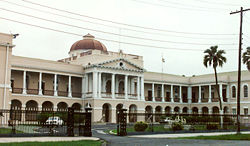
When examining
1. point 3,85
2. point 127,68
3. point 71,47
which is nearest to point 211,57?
point 127,68

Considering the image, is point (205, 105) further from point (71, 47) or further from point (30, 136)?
point (30, 136)

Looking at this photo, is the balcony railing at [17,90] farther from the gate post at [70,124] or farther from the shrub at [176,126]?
the gate post at [70,124]

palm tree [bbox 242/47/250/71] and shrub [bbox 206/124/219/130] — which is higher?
palm tree [bbox 242/47/250/71]

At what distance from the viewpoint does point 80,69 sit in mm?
53750

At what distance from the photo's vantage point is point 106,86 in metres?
57.2

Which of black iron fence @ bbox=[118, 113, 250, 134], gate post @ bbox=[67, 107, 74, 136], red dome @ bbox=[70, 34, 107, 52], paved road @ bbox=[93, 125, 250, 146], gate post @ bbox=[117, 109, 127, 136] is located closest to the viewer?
paved road @ bbox=[93, 125, 250, 146]

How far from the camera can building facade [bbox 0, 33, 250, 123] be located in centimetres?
4928

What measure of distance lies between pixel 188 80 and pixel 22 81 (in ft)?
102

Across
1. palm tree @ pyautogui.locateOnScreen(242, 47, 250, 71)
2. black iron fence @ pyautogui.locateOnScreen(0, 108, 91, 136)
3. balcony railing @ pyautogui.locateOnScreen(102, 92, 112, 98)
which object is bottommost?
black iron fence @ pyautogui.locateOnScreen(0, 108, 91, 136)

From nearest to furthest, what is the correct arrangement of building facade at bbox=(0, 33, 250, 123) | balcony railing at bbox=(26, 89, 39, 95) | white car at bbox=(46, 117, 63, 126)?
white car at bbox=(46, 117, 63, 126) < balcony railing at bbox=(26, 89, 39, 95) < building facade at bbox=(0, 33, 250, 123)

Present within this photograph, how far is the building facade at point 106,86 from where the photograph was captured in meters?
49.3

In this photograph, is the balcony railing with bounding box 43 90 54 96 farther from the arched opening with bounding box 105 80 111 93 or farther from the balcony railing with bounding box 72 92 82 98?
the arched opening with bounding box 105 80 111 93

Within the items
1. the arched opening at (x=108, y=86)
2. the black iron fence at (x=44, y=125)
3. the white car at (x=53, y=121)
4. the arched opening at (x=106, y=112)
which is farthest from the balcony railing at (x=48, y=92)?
the white car at (x=53, y=121)

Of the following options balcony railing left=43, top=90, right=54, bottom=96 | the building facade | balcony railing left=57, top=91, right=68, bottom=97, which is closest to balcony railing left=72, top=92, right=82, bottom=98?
the building facade
